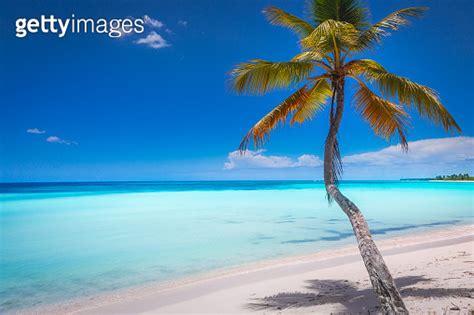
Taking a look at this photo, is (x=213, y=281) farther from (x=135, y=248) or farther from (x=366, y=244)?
(x=135, y=248)

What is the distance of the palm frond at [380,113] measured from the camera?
511 centimetres

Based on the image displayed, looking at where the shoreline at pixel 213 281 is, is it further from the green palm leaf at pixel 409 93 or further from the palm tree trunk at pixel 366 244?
the green palm leaf at pixel 409 93

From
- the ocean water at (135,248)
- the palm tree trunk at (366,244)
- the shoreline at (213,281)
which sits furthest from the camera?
the ocean water at (135,248)

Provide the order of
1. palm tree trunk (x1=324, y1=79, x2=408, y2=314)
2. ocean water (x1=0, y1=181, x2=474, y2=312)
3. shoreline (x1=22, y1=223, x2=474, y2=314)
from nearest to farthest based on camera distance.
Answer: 1. palm tree trunk (x1=324, y1=79, x2=408, y2=314)
2. shoreline (x1=22, y1=223, x2=474, y2=314)
3. ocean water (x1=0, y1=181, x2=474, y2=312)

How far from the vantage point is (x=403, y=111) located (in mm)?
5578

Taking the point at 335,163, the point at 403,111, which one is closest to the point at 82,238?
the point at 335,163

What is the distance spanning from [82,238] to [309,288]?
27.5ft

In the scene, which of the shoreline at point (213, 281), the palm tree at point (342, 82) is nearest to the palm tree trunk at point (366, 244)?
the palm tree at point (342, 82)

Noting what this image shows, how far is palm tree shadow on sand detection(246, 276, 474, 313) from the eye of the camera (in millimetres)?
4340

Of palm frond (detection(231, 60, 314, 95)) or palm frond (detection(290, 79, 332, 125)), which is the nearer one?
palm frond (detection(231, 60, 314, 95))

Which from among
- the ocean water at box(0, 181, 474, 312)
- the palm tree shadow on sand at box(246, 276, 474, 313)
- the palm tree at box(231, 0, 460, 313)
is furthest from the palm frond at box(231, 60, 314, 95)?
the ocean water at box(0, 181, 474, 312)

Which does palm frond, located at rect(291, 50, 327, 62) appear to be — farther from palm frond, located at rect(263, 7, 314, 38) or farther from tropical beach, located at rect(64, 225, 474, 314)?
tropical beach, located at rect(64, 225, 474, 314)

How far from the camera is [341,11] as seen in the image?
5.26m

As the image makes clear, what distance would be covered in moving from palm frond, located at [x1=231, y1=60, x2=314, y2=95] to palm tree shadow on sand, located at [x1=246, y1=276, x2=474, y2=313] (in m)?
2.85
